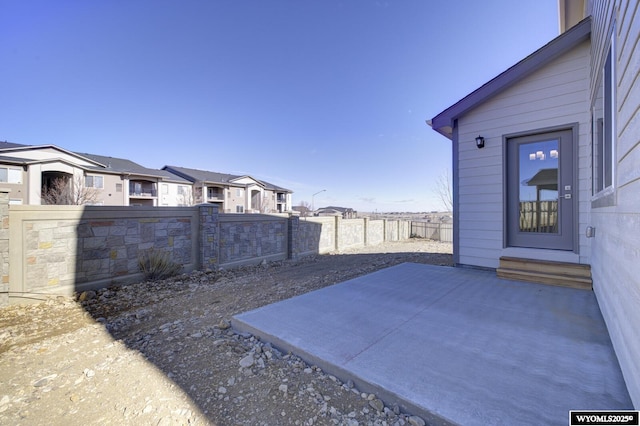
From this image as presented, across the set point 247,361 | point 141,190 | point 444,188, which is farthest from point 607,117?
point 141,190

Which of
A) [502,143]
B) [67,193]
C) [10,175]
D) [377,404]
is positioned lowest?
[377,404]

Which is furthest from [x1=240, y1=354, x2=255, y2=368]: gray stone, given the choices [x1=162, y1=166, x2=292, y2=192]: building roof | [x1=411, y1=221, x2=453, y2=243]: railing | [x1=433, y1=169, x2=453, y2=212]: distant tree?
[x1=162, y1=166, x2=292, y2=192]: building roof

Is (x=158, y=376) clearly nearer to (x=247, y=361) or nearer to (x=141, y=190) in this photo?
(x=247, y=361)

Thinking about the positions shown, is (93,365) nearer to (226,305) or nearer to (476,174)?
(226,305)

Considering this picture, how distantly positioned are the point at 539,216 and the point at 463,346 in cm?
337

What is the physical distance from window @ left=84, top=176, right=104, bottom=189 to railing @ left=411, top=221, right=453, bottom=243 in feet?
84.9

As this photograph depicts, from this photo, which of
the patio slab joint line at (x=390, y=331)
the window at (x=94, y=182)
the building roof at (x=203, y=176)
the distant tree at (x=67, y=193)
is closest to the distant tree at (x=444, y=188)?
the patio slab joint line at (x=390, y=331)

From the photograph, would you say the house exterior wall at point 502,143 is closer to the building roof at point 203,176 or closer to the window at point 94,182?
the window at point 94,182

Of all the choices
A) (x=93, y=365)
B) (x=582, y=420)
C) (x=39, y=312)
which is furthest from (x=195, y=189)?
(x=582, y=420)

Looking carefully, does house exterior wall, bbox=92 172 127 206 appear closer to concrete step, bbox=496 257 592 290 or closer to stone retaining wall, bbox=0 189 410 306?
stone retaining wall, bbox=0 189 410 306

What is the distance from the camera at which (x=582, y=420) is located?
4.45ft

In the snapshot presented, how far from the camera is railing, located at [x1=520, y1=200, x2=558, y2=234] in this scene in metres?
4.11

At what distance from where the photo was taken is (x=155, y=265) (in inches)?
220

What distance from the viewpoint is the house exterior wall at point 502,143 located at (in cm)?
380
